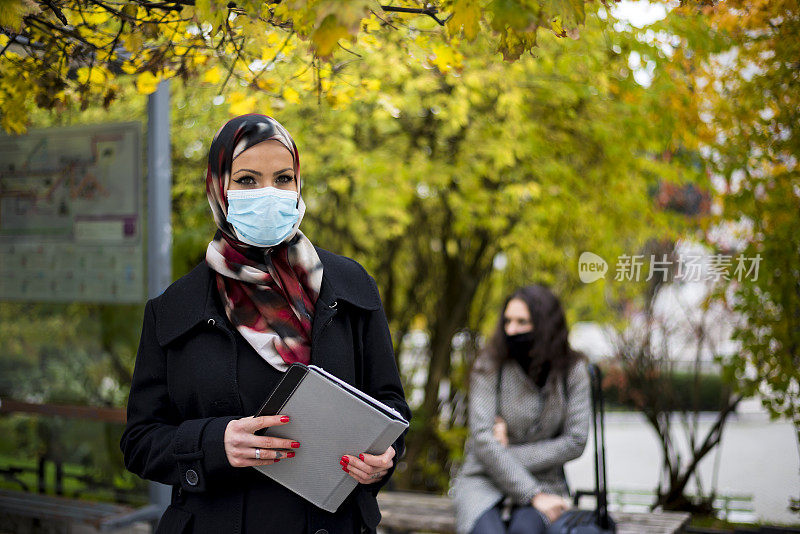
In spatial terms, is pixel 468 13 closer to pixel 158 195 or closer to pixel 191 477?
pixel 191 477

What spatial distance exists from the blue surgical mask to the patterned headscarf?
41 mm

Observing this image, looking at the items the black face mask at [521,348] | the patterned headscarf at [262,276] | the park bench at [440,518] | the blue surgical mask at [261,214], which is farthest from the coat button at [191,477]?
the park bench at [440,518]

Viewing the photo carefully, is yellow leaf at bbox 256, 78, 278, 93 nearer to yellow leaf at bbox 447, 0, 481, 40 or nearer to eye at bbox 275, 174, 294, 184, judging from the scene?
eye at bbox 275, 174, 294, 184

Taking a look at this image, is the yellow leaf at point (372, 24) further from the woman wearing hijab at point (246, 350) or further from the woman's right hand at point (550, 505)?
the woman's right hand at point (550, 505)

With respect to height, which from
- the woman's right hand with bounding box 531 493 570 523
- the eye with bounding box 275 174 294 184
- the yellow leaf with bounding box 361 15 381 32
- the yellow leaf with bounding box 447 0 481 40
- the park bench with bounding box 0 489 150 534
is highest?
A: the yellow leaf with bounding box 361 15 381 32

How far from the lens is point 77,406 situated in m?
5.13

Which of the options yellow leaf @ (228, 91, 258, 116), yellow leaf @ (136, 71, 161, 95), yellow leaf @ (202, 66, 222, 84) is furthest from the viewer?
yellow leaf @ (228, 91, 258, 116)

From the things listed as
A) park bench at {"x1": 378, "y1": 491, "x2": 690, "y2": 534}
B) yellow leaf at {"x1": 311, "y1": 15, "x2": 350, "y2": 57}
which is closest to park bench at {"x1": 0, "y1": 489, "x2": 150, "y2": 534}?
park bench at {"x1": 378, "y1": 491, "x2": 690, "y2": 534}

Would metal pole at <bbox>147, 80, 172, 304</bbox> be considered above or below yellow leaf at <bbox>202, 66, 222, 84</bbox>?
below

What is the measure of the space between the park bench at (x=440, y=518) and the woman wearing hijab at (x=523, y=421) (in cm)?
57

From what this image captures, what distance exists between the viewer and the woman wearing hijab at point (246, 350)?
6.62 ft

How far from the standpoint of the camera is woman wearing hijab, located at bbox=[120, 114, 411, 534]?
2018mm

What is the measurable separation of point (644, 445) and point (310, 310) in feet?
35.8

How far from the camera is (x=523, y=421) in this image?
4121 mm
